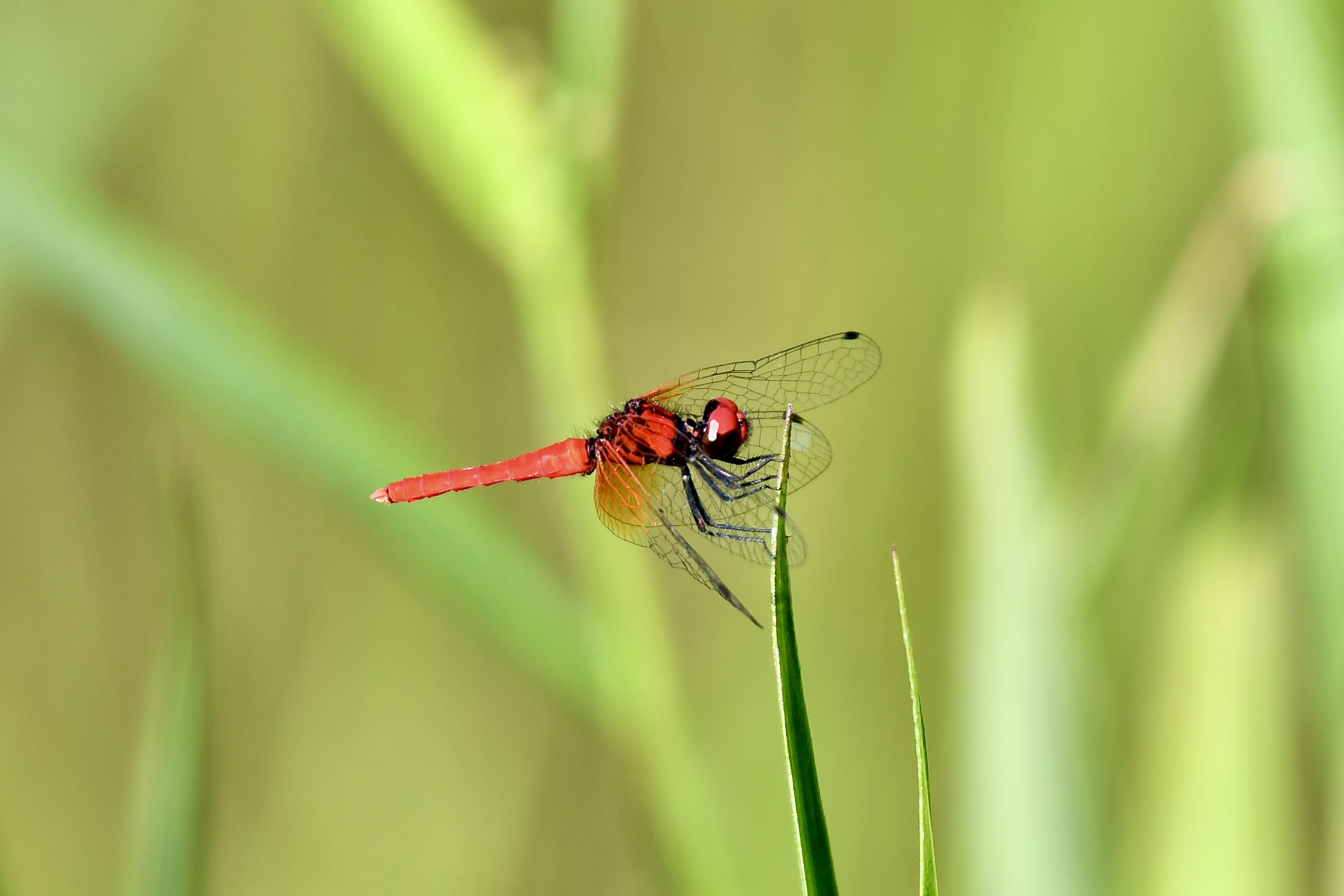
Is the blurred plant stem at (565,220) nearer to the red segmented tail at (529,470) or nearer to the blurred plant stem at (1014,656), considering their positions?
the red segmented tail at (529,470)

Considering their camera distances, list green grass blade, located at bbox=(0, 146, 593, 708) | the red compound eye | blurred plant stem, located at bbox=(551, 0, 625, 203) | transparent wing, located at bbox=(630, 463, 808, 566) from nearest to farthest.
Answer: green grass blade, located at bbox=(0, 146, 593, 708), blurred plant stem, located at bbox=(551, 0, 625, 203), transparent wing, located at bbox=(630, 463, 808, 566), the red compound eye

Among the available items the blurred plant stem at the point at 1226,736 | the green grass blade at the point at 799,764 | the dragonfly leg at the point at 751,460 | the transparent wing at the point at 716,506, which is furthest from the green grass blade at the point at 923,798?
the dragonfly leg at the point at 751,460

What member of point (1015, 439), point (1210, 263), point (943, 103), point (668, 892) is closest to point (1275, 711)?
point (1015, 439)

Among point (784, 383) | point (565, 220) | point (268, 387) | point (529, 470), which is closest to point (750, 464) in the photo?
point (784, 383)

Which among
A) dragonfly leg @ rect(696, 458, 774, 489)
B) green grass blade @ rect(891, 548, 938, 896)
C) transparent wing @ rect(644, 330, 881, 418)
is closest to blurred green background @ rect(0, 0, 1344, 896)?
dragonfly leg @ rect(696, 458, 774, 489)

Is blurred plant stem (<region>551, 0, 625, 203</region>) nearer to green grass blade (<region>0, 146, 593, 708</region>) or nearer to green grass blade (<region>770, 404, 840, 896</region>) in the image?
green grass blade (<region>0, 146, 593, 708</region>)
